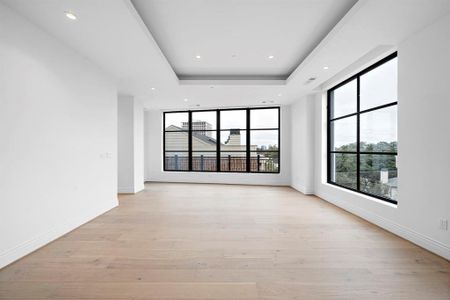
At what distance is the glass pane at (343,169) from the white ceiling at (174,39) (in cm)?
171

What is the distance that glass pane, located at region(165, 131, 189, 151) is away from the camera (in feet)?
27.2

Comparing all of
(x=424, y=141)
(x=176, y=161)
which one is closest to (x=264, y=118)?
(x=176, y=161)

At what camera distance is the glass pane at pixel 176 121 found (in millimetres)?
8297

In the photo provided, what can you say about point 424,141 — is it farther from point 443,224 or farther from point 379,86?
point 379,86

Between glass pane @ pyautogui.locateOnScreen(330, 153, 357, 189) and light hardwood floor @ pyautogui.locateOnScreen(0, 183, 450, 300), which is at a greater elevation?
glass pane @ pyautogui.locateOnScreen(330, 153, 357, 189)

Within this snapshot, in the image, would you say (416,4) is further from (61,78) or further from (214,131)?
(214,131)

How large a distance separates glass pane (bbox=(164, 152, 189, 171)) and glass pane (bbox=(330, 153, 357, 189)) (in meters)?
4.98

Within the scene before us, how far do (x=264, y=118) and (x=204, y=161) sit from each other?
2670 mm

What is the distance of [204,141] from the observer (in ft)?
26.8

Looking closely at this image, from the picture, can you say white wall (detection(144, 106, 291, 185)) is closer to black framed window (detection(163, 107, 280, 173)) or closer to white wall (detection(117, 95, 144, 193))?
black framed window (detection(163, 107, 280, 173))

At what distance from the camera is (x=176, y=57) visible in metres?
4.25

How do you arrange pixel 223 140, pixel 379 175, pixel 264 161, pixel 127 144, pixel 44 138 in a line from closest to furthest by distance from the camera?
pixel 44 138, pixel 379 175, pixel 127 144, pixel 264 161, pixel 223 140

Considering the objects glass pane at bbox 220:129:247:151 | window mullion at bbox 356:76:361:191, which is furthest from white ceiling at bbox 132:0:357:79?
glass pane at bbox 220:129:247:151

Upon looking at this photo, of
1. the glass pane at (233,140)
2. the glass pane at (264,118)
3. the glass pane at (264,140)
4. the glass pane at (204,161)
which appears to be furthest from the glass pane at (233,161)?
the glass pane at (264,118)
